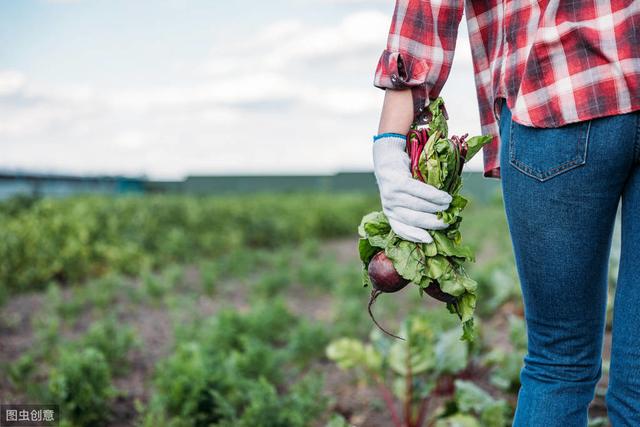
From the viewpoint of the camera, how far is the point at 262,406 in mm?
2592

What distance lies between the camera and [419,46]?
5.35 feet

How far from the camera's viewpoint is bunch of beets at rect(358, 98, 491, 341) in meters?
1.53

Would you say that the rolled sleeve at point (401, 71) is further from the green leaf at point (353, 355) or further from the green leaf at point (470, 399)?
the green leaf at point (353, 355)

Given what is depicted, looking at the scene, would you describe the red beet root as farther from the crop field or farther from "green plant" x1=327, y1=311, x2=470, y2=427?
"green plant" x1=327, y1=311, x2=470, y2=427

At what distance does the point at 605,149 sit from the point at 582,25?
263 mm

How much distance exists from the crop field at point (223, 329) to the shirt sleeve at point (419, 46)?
1337mm

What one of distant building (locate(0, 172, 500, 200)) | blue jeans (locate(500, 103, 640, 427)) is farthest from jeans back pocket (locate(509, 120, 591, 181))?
distant building (locate(0, 172, 500, 200))

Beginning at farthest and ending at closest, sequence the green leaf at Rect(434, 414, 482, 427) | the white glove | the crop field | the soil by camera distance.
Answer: the soil < the crop field < the green leaf at Rect(434, 414, 482, 427) < the white glove

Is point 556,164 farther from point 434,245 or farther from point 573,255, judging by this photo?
point 434,245

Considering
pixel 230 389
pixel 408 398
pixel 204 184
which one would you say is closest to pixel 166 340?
pixel 230 389

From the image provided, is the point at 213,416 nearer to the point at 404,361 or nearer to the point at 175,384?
the point at 175,384

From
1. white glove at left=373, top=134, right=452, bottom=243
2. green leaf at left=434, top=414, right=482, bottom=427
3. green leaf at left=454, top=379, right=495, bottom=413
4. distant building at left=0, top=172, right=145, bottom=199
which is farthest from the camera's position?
distant building at left=0, top=172, right=145, bottom=199

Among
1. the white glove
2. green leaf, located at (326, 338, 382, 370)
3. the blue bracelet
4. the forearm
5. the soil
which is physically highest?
the forearm

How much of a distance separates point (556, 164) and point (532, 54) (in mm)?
249
